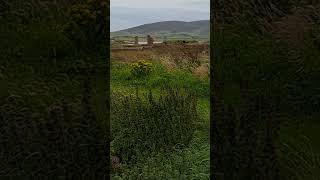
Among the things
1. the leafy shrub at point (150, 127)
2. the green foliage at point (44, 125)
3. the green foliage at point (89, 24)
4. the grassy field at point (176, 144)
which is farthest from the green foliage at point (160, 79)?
the green foliage at point (44, 125)

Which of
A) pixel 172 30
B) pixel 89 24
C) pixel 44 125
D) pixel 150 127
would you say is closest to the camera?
pixel 44 125

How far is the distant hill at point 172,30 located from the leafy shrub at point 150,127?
5.47 feet

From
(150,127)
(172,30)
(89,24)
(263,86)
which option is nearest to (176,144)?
(150,127)

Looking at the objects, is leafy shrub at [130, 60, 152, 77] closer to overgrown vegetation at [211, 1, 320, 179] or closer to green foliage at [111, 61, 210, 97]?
green foliage at [111, 61, 210, 97]

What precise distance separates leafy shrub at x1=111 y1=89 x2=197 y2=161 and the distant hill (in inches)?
65.6

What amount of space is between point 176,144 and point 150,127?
22cm

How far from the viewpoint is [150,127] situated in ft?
12.2

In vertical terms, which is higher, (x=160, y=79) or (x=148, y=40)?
(x=148, y=40)

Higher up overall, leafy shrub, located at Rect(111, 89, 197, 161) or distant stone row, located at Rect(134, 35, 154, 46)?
distant stone row, located at Rect(134, 35, 154, 46)

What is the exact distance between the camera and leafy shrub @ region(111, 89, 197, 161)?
371cm

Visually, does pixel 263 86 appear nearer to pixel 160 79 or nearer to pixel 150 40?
pixel 160 79

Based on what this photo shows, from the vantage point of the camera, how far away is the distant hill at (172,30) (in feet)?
17.7

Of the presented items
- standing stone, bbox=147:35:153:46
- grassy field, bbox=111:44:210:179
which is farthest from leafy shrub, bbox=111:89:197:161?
standing stone, bbox=147:35:153:46

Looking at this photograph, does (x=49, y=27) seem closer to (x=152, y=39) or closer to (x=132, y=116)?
(x=132, y=116)
